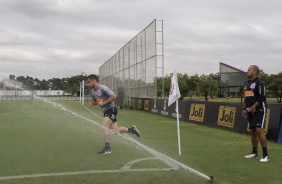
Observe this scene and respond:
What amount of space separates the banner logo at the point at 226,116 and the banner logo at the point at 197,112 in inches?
73.6

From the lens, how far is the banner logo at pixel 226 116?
15341 mm

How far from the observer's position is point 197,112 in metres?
19.3

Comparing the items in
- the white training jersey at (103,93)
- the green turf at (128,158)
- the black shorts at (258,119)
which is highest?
the white training jersey at (103,93)

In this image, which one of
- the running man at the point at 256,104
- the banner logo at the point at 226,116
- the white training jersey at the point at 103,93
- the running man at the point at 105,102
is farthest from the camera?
the banner logo at the point at 226,116

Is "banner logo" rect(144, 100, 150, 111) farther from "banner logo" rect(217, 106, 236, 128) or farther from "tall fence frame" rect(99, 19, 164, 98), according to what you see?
"banner logo" rect(217, 106, 236, 128)

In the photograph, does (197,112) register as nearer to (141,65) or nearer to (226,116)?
(226,116)

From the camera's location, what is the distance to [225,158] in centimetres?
893

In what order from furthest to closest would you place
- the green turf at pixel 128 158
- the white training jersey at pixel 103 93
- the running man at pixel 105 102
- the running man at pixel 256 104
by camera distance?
the white training jersey at pixel 103 93 < the running man at pixel 105 102 < the running man at pixel 256 104 < the green turf at pixel 128 158

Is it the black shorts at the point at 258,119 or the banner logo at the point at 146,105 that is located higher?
the black shorts at the point at 258,119

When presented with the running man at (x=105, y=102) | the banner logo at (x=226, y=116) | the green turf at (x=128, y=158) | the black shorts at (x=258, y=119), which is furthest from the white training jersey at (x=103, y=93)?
the banner logo at (x=226, y=116)

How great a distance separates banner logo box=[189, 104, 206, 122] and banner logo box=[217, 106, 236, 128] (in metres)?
1.87

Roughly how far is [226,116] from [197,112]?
11.1 ft

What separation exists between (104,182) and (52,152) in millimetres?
3551

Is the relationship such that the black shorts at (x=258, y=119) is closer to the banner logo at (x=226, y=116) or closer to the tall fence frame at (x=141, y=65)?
the banner logo at (x=226, y=116)
